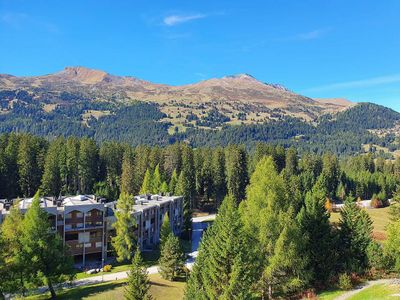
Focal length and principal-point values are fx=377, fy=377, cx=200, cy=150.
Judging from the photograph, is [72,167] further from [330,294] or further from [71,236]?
[330,294]

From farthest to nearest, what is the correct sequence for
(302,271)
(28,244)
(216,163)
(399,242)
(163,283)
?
(216,163) < (163,283) < (28,244) < (302,271) < (399,242)

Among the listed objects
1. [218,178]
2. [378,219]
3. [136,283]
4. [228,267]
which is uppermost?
[218,178]

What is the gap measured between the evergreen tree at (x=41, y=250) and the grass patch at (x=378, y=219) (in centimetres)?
6914

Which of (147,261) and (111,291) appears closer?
(111,291)

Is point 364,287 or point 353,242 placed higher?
point 353,242

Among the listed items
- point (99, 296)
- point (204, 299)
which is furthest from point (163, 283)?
point (204, 299)

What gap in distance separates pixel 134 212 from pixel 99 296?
87.5 ft

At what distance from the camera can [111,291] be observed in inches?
2025

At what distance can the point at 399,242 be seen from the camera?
139 ft

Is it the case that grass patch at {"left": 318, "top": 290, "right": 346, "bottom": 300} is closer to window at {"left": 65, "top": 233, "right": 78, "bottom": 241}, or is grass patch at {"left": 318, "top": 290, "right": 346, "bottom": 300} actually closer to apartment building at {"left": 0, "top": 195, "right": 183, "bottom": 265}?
apartment building at {"left": 0, "top": 195, "right": 183, "bottom": 265}

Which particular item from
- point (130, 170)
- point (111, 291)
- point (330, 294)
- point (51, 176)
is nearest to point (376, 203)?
point (130, 170)

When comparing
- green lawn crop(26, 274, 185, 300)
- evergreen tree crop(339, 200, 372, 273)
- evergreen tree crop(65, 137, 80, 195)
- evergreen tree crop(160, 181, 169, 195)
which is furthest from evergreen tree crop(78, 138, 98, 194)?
evergreen tree crop(339, 200, 372, 273)

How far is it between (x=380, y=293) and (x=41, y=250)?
40730 mm

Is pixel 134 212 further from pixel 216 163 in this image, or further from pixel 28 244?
pixel 216 163
